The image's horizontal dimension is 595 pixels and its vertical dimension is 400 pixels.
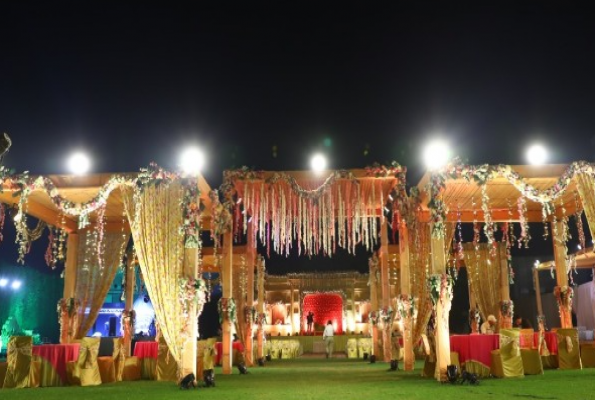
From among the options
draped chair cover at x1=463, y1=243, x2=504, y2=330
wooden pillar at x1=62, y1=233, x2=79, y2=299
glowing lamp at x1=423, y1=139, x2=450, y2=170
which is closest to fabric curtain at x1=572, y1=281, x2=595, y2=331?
draped chair cover at x1=463, y1=243, x2=504, y2=330

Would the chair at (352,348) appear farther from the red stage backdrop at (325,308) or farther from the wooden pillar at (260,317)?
the red stage backdrop at (325,308)

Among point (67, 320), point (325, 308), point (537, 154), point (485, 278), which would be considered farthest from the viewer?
point (325, 308)

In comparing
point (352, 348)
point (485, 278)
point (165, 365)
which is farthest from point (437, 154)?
point (352, 348)

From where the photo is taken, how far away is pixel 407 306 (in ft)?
38.8

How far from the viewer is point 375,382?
9.22 meters

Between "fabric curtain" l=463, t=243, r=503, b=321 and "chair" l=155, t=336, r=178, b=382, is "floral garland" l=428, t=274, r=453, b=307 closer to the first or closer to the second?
"chair" l=155, t=336, r=178, b=382

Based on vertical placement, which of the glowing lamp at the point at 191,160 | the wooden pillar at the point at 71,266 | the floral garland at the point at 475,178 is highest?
the glowing lamp at the point at 191,160

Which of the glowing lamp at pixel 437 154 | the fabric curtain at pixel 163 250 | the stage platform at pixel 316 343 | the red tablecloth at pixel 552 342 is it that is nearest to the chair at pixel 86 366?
the fabric curtain at pixel 163 250

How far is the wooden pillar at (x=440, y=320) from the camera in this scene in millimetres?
9078

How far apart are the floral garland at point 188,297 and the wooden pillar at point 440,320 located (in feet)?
12.8

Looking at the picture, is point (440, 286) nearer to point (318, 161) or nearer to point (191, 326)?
point (318, 161)

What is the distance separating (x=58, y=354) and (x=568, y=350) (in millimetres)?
9898

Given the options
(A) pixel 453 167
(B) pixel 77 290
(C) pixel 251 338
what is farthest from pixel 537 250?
(B) pixel 77 290

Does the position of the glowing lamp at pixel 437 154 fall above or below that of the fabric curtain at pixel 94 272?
above
